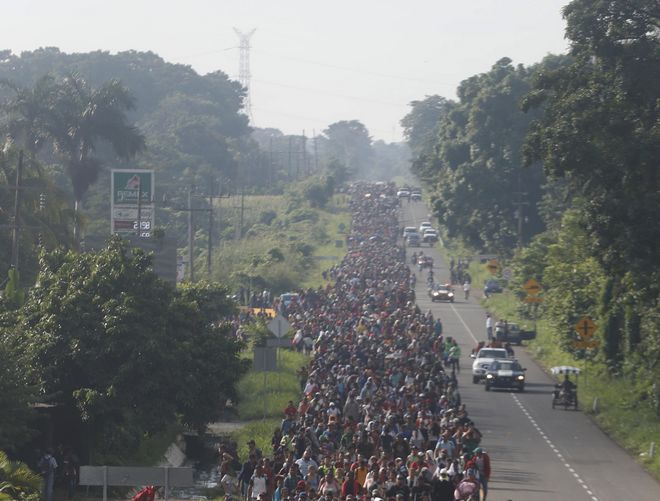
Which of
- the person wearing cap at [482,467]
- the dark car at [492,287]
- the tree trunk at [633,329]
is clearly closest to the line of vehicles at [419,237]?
the dark car at [492,287]

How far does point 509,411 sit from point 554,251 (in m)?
17.6

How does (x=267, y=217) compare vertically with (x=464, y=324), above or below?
above

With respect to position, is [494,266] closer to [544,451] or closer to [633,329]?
[633,329]

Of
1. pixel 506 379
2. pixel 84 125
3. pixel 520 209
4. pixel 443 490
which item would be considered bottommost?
pixel 506 379

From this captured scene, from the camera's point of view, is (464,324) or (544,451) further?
(464,324)

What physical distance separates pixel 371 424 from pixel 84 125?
42.1 meters

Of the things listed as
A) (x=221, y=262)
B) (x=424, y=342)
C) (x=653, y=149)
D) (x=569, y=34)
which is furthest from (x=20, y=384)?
(x=221, y=262)

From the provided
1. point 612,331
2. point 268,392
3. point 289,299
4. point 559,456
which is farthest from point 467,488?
point 289,299

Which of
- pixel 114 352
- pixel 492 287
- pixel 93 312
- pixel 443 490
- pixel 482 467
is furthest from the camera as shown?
pixel 492 287

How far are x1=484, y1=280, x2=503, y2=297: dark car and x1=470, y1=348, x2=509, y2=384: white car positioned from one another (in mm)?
34754

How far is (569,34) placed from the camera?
122ft

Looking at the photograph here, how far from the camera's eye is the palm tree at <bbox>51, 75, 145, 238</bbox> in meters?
69.3

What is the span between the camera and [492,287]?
86188mm

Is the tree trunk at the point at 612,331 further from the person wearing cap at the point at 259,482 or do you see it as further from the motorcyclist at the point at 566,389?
the person wearing cap at the point at 259,482
